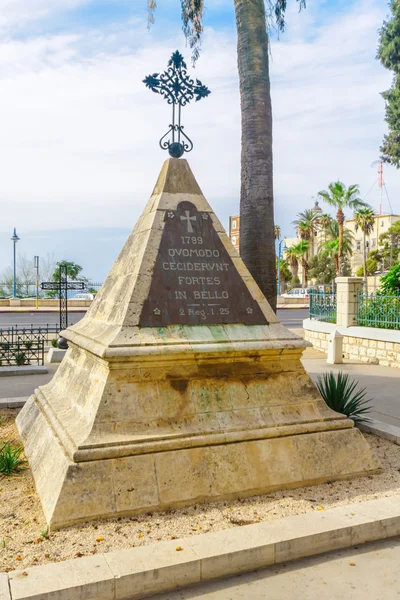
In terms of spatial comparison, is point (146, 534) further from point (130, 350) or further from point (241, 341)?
point (241, 341)

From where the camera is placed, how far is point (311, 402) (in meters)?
5.08

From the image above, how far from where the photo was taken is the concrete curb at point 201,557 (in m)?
3.03

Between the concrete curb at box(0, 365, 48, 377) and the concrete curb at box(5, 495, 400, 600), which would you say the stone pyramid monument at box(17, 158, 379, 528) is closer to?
the concrete curb at box(5, 495, 400, 600)

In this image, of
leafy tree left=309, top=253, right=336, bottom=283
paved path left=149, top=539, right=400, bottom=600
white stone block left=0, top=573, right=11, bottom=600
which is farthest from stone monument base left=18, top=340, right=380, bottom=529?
leafy tree left=309, top=253, right=336, bottom=283

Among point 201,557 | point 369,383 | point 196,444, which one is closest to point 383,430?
point 196,444

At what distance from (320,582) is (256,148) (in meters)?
6.52

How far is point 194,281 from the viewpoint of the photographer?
5129mm

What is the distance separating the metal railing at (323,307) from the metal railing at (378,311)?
143 centimetres

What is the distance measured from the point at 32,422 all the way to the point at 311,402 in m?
3.05

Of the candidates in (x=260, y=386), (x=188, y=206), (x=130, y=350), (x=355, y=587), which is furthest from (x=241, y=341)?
(x=355, y=587)

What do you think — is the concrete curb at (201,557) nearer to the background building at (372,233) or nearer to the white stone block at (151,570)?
the white stone block at (151,570)

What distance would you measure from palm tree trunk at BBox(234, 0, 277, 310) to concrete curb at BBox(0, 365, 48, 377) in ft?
19.5

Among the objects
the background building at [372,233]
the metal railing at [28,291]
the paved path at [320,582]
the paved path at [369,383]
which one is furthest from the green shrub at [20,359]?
the background building at [372,233]

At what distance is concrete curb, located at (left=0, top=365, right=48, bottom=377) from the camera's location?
1142 cm
